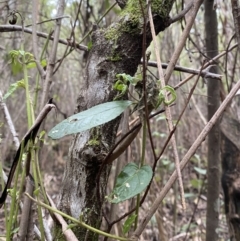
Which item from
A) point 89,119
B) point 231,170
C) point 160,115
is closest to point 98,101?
point 89,119

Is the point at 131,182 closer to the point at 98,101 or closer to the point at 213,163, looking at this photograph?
the point at 98,101

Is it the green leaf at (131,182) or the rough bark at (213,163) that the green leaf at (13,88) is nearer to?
the green leaf at (131,182)

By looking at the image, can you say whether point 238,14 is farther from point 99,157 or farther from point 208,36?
point 208,36

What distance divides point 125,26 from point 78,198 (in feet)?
1.01

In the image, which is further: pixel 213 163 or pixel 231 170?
pixel 213 163

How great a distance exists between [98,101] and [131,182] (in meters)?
0.17

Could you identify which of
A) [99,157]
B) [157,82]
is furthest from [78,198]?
[157,82]

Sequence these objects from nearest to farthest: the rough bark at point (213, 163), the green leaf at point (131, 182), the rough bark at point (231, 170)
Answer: the green leaf at point (131, 182), the rough bark at point (231, 170), the rough bark at point (213, 163)

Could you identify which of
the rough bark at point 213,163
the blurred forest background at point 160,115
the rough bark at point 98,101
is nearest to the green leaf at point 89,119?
the rough bark at point 98,101

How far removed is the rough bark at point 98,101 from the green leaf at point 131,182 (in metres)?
0.06

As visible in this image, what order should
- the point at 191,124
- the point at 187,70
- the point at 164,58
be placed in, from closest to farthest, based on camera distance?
the point at 187,70 → the point at 164,58 → the point at 191,124

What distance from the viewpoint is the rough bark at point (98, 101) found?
587 millimetres

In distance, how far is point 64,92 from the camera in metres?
3.43

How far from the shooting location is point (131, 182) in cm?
52
